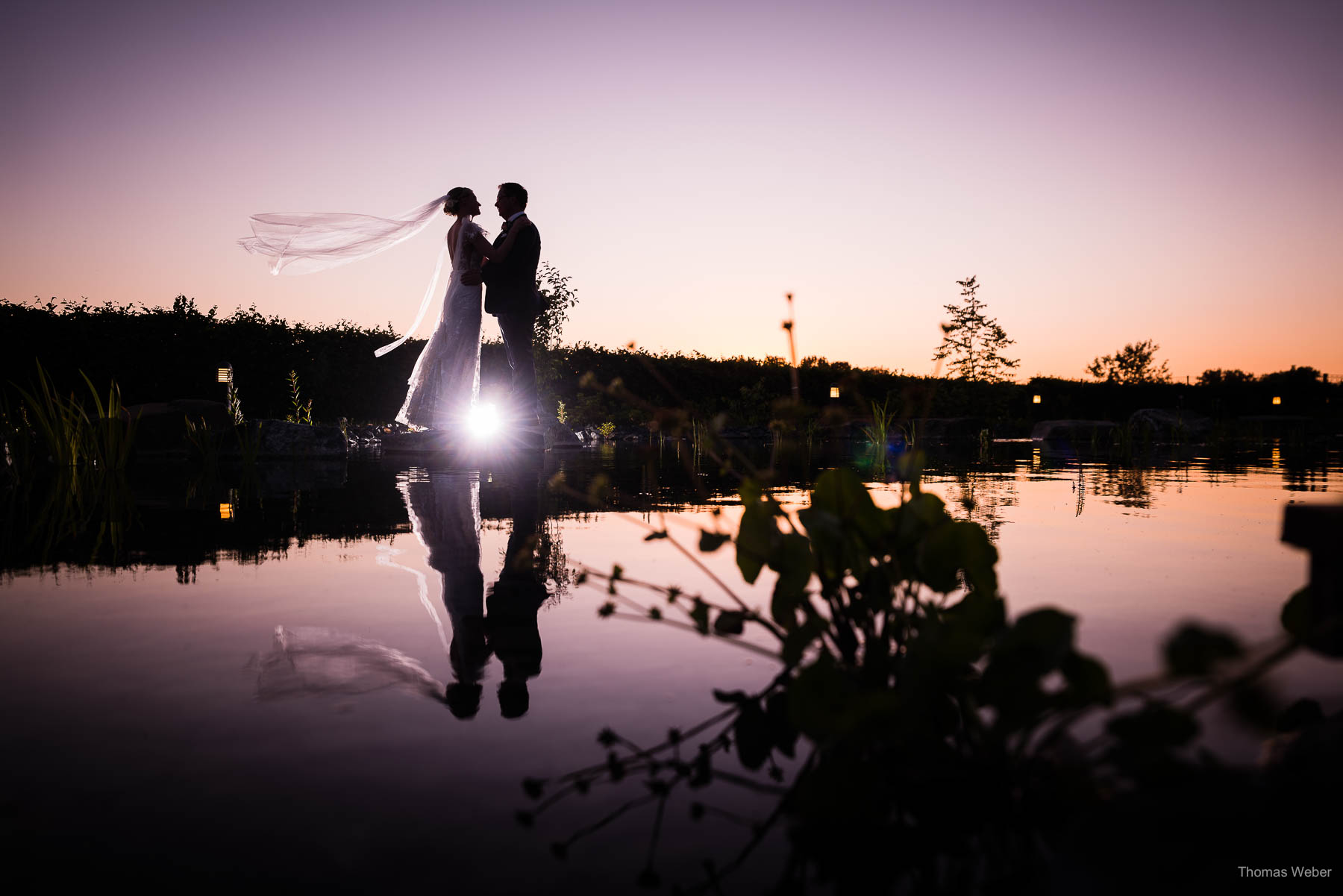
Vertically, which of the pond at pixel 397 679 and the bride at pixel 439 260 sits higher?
the bride at pixel 439 260

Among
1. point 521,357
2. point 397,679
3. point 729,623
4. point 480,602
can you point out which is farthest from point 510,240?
point 729,623

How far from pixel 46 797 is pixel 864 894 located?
117cm

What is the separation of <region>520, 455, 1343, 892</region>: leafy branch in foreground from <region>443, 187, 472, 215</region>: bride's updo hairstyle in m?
8.39

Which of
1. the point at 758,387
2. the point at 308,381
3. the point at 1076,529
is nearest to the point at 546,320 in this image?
the point at 308,381

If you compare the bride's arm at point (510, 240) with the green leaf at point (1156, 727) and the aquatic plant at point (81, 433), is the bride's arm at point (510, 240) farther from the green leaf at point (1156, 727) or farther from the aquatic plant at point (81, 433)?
the green leaf at point (1156, 727)

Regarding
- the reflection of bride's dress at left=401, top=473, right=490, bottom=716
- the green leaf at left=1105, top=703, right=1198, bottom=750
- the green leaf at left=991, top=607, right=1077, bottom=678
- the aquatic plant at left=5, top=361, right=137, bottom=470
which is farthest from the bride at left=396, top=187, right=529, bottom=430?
the green leaf at left=1105, top=703, right=1198, bottom=750

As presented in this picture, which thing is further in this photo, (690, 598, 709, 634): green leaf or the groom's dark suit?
the groom's dark suit

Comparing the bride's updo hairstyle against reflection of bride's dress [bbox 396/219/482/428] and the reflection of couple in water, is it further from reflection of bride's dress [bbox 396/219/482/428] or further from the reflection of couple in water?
the reflection of couple in water

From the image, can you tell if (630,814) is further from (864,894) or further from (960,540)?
(960,540)

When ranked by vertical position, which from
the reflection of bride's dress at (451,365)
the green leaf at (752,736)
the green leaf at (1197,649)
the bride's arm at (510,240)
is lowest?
the green leaf at (752,736)

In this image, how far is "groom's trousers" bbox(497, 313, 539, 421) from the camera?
8992 mm

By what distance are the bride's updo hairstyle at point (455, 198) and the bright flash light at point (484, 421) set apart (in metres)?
2.21

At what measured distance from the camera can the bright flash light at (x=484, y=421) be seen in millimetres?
9266

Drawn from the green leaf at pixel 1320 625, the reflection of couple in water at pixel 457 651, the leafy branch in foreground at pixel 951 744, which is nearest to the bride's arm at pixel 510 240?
the reflection of couple in water at pixel 457 651
